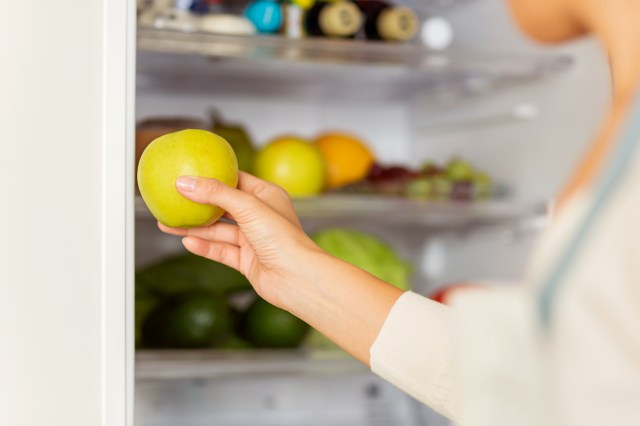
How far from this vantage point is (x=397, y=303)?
0.78 metres

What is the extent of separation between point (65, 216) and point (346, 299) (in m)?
0.27

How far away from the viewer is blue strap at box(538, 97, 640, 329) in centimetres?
30

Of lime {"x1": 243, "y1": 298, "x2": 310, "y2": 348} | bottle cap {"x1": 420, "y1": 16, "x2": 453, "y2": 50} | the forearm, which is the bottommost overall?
lime {"x1": 243, "y1": 298, "x2": 310, "y2": 348}

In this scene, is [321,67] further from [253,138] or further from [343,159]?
[253,138]

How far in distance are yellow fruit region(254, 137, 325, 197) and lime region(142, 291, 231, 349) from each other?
0.23 meters

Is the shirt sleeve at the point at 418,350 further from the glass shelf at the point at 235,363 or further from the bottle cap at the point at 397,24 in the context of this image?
the bottle cap at the point at 397,24

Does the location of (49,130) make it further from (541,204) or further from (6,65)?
(541,204)

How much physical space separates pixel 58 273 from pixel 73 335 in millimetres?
59

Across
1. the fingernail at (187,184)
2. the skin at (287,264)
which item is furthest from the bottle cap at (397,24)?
the fingernail at (187,184)

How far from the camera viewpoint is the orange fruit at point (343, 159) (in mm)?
1558

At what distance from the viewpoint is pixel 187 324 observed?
1406mm

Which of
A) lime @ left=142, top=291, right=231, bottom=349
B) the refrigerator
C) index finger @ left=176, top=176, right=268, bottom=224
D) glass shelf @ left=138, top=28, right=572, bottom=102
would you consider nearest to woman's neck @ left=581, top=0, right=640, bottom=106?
index finger @ left=176, top=176, right=268, bottom=224

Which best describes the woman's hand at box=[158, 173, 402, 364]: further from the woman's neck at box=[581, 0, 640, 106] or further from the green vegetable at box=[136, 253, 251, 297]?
the green vegetable at box=[136, 253, 251, 297]

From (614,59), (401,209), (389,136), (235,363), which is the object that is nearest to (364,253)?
(401,209)
